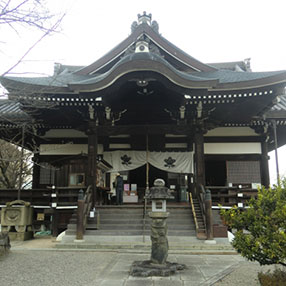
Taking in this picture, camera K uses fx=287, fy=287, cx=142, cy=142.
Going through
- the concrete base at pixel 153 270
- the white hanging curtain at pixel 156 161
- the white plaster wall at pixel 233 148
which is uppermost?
the white plaster wall at pixel 233 148

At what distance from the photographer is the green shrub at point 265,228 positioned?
4.02 metres

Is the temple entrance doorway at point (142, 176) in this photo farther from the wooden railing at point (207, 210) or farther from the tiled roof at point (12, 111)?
the tiled roof at point (12, 111)

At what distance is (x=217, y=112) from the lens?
10477 mm

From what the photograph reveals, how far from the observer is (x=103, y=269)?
5.75 metres

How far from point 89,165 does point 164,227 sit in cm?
491

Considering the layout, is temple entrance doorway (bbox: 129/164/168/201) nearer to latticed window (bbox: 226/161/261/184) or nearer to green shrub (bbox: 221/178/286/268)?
latticed window (bbox: 226/161/261/184)

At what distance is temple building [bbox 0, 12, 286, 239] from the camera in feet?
29.8

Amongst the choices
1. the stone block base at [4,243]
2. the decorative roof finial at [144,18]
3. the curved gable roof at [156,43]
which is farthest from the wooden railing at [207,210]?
the decorative roof finial at [144,18]

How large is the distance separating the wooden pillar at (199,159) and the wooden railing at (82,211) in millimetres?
3748

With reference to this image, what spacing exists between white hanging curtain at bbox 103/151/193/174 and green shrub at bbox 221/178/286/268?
7.27m

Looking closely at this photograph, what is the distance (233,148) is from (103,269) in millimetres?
8413

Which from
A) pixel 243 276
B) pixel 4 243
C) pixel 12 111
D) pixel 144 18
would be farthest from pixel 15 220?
pixel 144 18

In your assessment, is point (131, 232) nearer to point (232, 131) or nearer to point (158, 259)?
point (158, 259)

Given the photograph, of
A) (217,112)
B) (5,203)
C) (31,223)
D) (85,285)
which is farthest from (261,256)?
(5,203)
